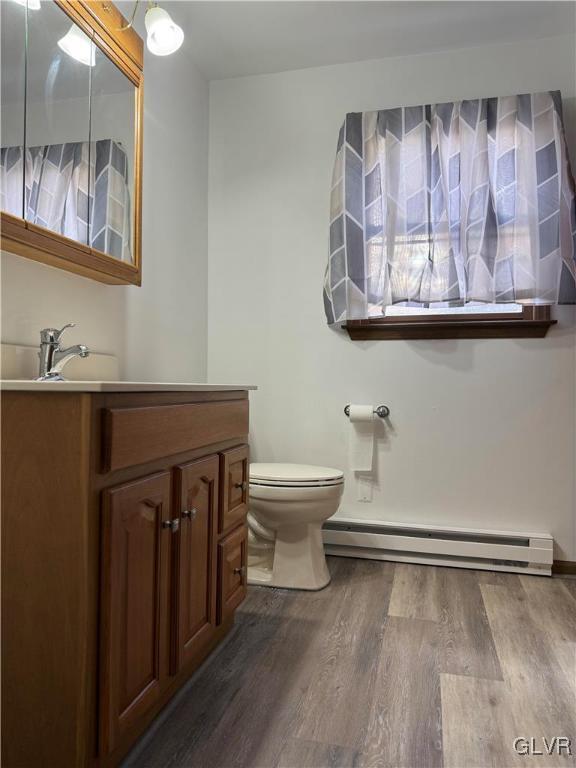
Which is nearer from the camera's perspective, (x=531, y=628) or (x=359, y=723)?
(x=359, y=723)

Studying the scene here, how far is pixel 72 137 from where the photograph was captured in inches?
59.4

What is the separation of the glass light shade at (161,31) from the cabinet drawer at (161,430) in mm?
1205

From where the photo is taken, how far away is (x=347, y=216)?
239cm

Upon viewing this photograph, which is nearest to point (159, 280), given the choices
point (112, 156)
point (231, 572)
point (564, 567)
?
point (112, 156)

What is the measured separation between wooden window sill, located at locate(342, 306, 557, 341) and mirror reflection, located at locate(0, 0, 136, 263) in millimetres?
1144

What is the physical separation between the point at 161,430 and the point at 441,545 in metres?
1.63

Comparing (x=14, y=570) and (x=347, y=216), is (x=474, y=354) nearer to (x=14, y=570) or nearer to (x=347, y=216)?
(x=347, y=216)

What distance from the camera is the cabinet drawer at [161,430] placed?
38.1 inches

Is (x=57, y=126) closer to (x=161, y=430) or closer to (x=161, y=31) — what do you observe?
(x=161, y=31)

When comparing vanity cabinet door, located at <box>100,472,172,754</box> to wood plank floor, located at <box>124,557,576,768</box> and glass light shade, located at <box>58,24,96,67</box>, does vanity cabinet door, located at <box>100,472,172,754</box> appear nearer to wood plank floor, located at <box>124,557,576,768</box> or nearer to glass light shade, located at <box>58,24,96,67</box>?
wood plank floor, located at <box>124,557,576,768</box>

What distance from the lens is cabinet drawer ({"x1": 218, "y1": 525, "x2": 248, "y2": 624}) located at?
1.48 metres

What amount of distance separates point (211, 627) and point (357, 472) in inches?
47.8

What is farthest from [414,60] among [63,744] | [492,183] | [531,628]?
[63,744]

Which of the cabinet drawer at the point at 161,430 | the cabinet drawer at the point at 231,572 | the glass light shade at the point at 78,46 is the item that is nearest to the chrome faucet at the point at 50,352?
the cabinet drawer at the point at 161,430
